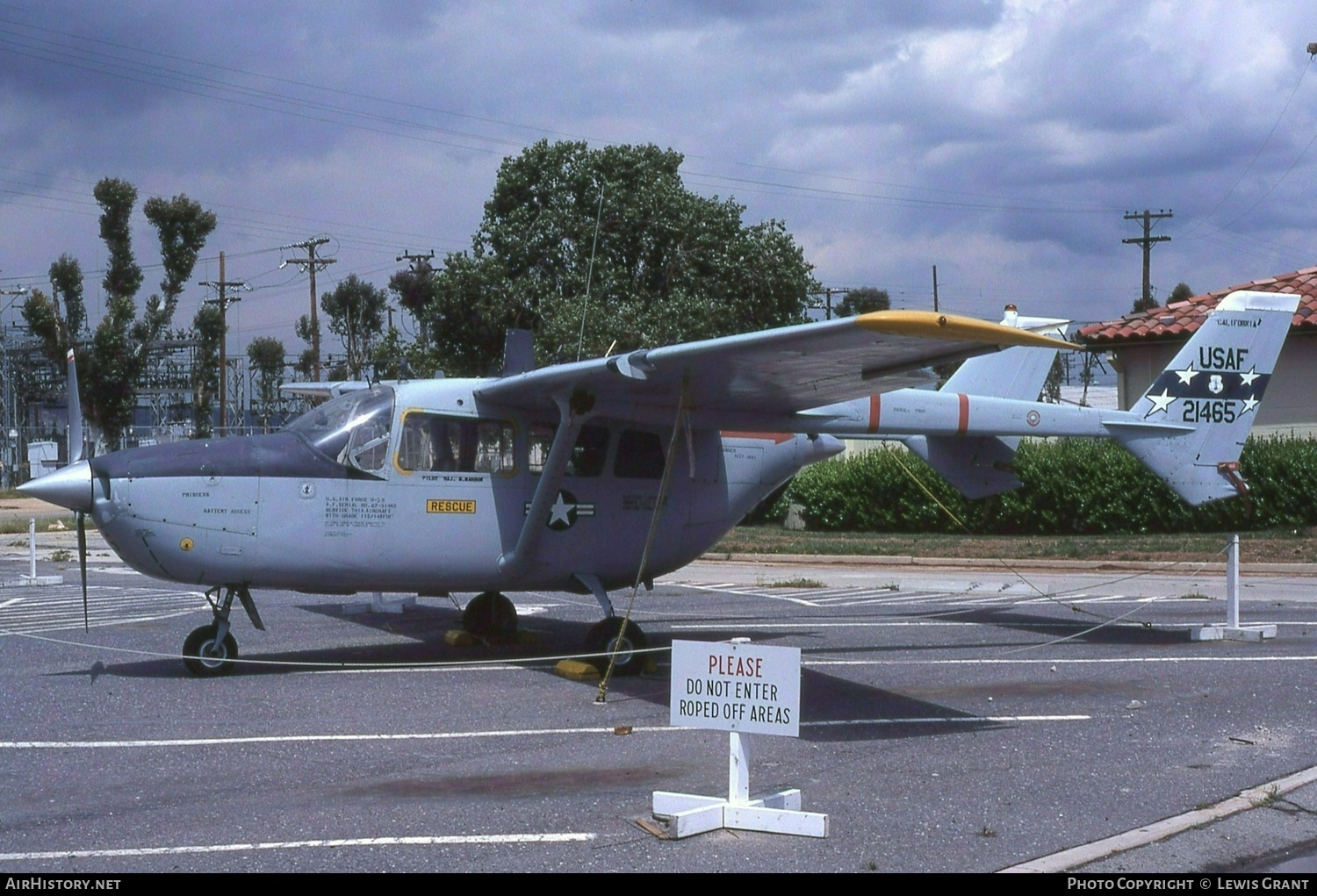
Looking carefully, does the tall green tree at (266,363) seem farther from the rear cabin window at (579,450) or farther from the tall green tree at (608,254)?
the rear cabin window at (579,450)

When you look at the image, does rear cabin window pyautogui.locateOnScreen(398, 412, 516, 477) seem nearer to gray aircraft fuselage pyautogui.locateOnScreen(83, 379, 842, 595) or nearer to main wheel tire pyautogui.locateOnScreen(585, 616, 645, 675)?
gray aircraft fuselage pyautogui.locateOnScreen(83, 379, 842, 595)

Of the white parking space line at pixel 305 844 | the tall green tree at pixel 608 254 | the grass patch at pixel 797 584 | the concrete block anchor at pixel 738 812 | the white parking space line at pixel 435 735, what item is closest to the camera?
the white parking space line at pixel 305 844

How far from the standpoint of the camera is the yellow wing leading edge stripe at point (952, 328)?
6.96 metres

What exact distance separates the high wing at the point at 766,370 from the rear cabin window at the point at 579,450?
0.26 metres

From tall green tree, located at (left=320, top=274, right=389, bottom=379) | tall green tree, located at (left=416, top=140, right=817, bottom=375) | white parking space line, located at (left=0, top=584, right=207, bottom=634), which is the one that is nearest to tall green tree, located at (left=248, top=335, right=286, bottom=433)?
A: tall green tree, located at (left=320, top=274, right=389, bottom=379)

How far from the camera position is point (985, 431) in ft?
41.9

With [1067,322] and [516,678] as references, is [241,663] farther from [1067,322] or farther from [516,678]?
[1067,322]

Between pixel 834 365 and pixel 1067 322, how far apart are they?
105 inches

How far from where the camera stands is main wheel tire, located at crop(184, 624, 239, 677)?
10.3 meters

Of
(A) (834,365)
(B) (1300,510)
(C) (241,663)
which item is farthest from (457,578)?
(B) (1300,510)

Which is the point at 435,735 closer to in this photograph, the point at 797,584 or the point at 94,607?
the point at 94,607

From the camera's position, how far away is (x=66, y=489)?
30.8ft

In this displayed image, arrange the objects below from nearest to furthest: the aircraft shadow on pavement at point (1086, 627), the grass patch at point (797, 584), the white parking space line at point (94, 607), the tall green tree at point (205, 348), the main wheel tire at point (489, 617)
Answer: the main wheel tire at point (489, 617) → the aircraft shadow on pavement at point (1086, 627) → the white parking space line at point (94, 607) → the grass patch at point (797, 584) → the tall green tree at point (205, 348)

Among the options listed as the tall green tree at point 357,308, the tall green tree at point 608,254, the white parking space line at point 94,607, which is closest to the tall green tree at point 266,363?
the tall green tree at point 357,308
